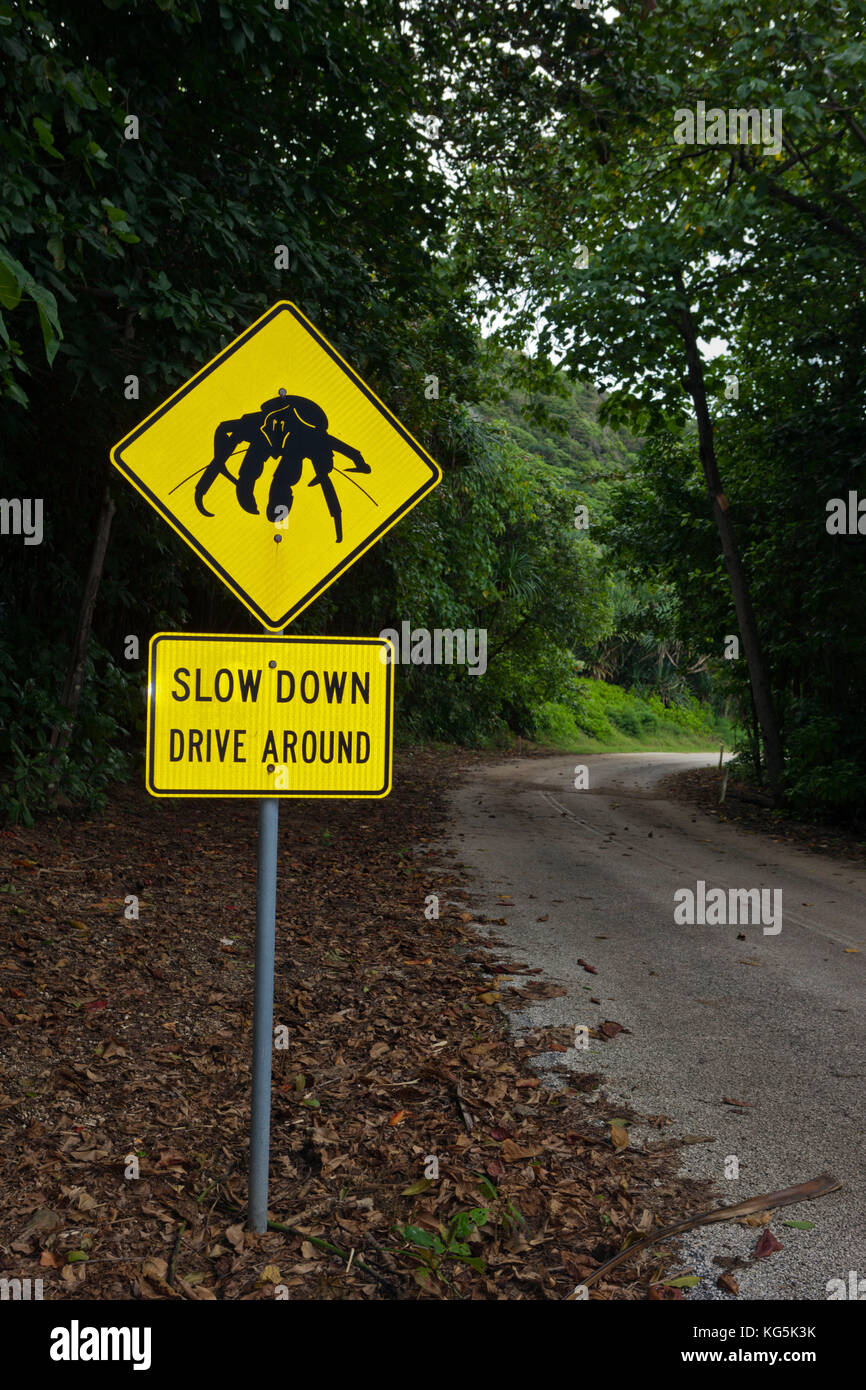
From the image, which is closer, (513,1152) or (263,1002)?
(263,1002)

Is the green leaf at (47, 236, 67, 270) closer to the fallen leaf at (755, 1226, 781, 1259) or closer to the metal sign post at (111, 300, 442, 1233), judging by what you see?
the metal sign post at (111, 300, 442, 1233)

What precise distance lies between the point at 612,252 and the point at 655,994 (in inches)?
402

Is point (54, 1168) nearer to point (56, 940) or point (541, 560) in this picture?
point (56, 940)

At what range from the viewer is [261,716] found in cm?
304

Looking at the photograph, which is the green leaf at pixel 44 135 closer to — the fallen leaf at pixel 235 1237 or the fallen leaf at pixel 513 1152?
the fallen leaf at pixel 235 1237

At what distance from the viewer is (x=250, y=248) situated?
6.89 m

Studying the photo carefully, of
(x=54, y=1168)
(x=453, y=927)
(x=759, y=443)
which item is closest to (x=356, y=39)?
(x=453, y=927)

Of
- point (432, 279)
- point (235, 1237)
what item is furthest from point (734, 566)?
point (235, 1237)

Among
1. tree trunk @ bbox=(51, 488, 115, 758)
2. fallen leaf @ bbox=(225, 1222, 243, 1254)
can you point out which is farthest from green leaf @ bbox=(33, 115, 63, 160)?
tree trunk @ bbox=(51, 488, 115, 758)

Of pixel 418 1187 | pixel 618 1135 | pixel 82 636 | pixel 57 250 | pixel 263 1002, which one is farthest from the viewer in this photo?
pixel 82 636

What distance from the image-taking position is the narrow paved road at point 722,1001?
131 inches

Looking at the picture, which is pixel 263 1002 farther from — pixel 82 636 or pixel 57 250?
pixel 82 636

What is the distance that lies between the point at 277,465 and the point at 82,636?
22.5ft

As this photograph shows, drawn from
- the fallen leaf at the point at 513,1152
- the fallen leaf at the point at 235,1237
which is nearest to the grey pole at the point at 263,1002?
the fallen leaf at the point at 235,1237
